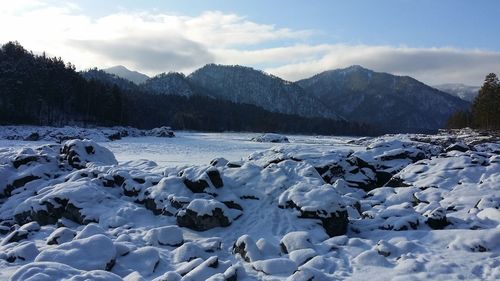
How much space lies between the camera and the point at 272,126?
17400cm

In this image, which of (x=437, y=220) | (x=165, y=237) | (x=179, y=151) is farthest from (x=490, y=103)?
(x=165, y=237)

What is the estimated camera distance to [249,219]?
1574 cm

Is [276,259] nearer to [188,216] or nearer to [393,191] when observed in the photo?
[188,216]

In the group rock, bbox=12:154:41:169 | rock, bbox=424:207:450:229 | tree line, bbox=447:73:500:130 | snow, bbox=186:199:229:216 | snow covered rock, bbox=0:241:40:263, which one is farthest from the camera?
tree line, bbox=447:73:500:130

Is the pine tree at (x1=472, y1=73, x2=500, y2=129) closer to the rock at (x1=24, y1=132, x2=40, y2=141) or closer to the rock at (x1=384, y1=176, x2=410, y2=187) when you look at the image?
the rock at (x1=384, y1=176, x2=410, y2=187)

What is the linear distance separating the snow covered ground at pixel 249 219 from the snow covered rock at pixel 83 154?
83mm

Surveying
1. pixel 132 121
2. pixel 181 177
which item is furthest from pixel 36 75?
pixel 181 177

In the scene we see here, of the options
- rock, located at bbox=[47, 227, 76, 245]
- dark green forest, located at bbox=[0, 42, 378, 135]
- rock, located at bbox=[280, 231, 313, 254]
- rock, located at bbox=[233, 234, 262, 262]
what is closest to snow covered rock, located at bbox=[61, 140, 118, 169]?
rock, located at bbox=[47, 227, 76, 245]

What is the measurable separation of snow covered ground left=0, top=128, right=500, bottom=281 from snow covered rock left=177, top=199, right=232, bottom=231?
37 mm

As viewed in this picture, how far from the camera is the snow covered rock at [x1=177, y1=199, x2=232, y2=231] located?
A: 594 inches

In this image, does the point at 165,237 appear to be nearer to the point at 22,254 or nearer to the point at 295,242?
the point at 22,254

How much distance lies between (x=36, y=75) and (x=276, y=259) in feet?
284

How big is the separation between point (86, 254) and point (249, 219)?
632 cm

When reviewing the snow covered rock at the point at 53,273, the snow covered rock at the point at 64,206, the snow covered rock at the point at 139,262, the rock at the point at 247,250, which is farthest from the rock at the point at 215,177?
the snow covered rock at the point at 53,273
